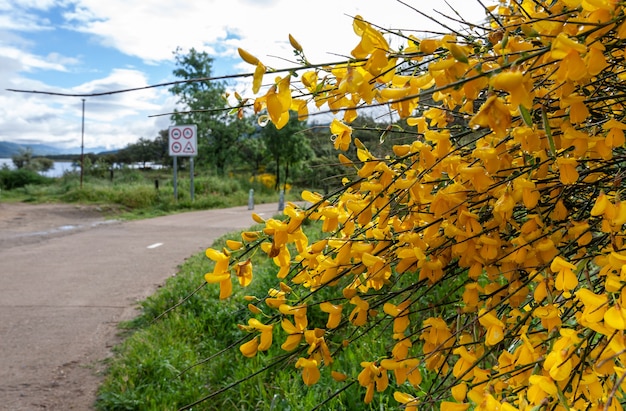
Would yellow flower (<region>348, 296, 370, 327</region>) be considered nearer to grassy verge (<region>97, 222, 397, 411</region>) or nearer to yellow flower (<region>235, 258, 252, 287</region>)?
yellow flower (<region>235, 258, 252, 287</region>)

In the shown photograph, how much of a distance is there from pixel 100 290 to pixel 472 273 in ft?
16.0

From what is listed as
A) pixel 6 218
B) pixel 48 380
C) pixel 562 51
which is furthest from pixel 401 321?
pixel 6 218

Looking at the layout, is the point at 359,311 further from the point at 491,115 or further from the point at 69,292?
the point at 69,292


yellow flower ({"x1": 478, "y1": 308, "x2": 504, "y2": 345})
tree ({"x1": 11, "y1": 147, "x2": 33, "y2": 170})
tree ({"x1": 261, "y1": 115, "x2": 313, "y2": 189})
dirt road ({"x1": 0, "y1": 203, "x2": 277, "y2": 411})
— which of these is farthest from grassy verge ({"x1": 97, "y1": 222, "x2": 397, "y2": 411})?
tree ({"x1": 11, "y1": 147, "x2": 33, "y2": 170})

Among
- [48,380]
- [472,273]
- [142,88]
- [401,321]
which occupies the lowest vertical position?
[48,380]

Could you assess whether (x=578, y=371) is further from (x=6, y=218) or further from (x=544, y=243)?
(x=6, y=218)

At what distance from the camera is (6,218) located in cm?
1097

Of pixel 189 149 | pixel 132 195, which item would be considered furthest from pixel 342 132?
pixel 132 195

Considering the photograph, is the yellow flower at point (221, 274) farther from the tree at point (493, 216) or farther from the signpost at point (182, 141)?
the signpost at point (182, 141)

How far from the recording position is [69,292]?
16.8ft

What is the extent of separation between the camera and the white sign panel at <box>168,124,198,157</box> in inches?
572

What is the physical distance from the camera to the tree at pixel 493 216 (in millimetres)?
778

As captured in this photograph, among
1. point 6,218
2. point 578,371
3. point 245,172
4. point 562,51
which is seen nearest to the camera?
point 562,51

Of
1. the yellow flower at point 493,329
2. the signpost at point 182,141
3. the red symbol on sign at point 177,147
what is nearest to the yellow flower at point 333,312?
the yellow flower at point 493,329
